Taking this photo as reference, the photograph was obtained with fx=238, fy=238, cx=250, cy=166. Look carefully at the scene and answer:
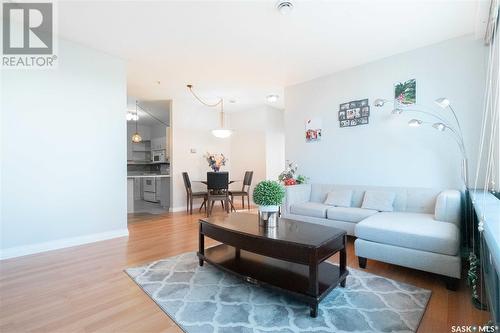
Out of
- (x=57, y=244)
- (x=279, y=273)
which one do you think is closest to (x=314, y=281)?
(x=279, y=273)

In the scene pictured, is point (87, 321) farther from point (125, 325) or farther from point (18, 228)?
point (18, 228)

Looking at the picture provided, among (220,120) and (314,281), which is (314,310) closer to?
(314,281)

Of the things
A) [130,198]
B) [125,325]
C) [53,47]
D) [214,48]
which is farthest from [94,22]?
[130,198]

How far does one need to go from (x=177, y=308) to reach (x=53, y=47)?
3.41m

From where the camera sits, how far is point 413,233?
7.02 feet

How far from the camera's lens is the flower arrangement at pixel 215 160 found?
6.10 meters

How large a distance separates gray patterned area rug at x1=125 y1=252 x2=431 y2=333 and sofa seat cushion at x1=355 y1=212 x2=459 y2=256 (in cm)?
36

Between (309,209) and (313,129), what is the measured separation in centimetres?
158

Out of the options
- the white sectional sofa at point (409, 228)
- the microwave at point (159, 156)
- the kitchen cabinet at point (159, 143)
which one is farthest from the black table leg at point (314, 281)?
the kitchen cabinet at point (159, 143)

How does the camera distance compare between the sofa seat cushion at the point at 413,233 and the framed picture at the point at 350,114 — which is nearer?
the sofa seat cushion at the point at 413,233

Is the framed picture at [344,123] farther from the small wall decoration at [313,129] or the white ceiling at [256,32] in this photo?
the white ceiling at [256,32]

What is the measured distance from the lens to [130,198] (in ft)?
17.6

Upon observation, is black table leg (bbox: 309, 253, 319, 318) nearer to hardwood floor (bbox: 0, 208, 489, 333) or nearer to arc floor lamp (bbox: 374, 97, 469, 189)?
hardwood floor (bbox: 0, 208, 489, 333)

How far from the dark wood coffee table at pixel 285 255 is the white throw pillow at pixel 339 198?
4.84 feet
